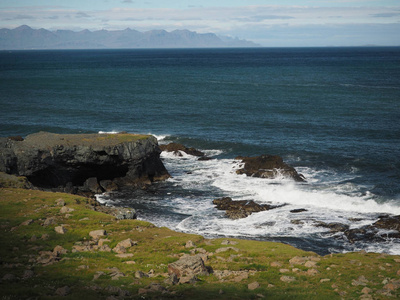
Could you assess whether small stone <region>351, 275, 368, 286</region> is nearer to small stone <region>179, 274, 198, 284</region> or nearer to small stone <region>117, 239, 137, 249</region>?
small stone <region>179, 274, 198, 284</region>

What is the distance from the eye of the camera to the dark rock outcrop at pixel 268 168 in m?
54.4

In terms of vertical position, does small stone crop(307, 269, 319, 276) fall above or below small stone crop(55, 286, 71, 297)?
below

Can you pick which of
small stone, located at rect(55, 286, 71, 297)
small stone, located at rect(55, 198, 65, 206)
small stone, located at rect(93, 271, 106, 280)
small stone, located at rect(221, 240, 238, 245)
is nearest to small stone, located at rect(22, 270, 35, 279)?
small stone, located at rect(55, 286, 71, 297)

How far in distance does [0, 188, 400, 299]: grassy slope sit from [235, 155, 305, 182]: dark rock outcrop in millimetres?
26501

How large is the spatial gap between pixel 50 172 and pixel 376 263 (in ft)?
123

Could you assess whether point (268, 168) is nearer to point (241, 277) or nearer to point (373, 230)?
point (373, 230)

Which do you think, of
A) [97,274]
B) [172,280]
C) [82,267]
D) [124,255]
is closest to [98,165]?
[124,255]

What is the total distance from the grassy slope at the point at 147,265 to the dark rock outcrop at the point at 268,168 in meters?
26.5

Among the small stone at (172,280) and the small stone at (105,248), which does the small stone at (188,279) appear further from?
the small stone at (105,248)

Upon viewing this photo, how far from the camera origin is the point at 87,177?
175 feet

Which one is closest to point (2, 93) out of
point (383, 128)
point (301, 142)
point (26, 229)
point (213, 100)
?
point (213, 100)

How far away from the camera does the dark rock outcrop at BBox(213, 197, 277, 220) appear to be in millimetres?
43000

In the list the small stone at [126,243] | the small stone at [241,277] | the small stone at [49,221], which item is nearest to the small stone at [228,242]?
the small stone at [241,277]

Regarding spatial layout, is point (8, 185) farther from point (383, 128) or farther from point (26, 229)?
point (383, 128)
